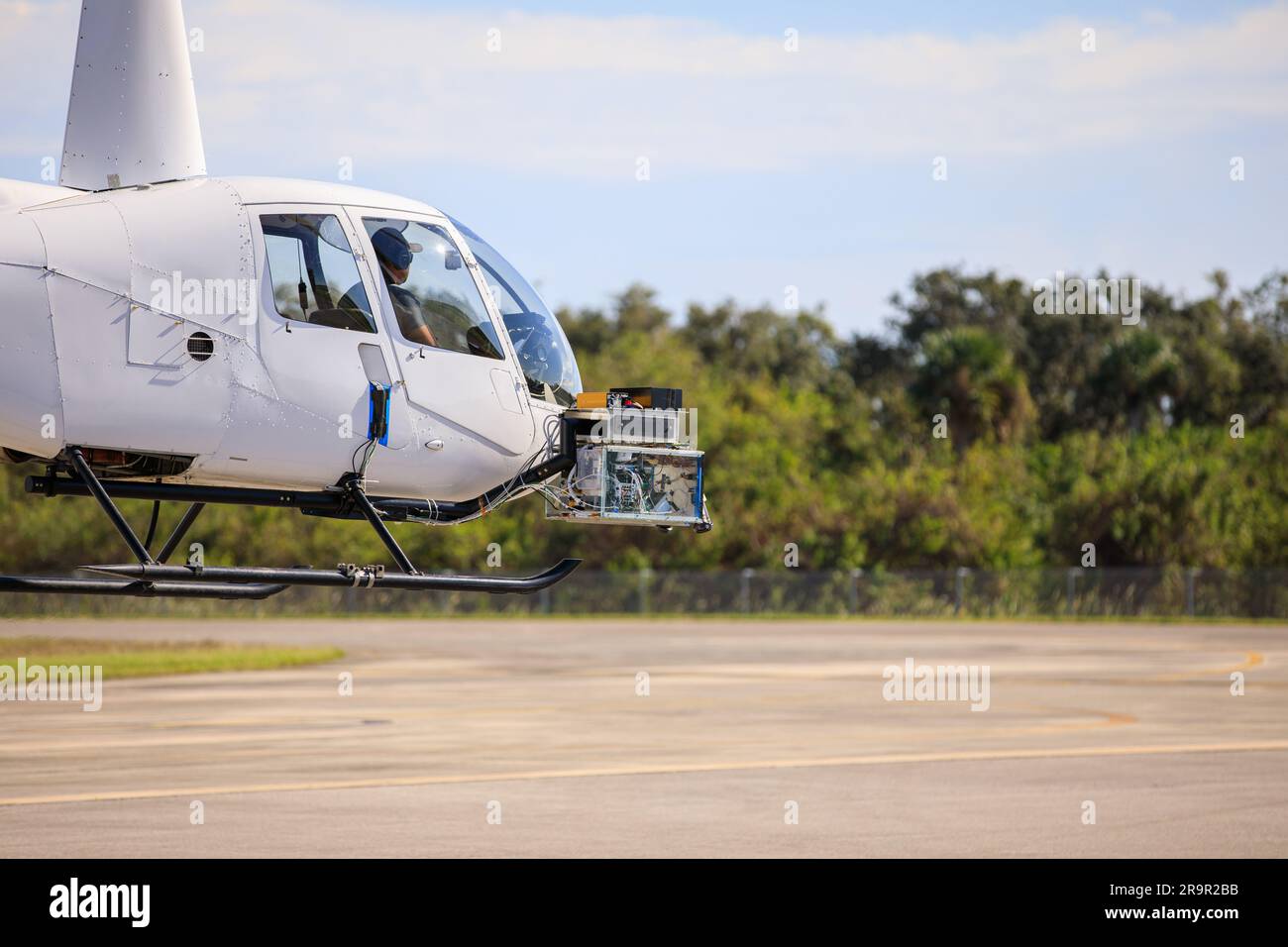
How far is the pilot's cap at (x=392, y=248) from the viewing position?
11.0 metres

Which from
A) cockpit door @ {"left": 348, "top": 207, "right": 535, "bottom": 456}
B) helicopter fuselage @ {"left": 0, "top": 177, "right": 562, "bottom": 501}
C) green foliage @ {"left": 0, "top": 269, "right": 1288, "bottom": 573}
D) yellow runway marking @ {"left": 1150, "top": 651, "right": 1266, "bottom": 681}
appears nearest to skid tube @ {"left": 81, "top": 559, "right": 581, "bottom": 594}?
helicopter fuselage @ {"left": 0, "top": 177, "right": 562, "bottom": 501}

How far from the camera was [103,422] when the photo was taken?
32.9 ft

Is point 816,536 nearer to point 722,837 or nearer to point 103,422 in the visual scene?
point 722,837

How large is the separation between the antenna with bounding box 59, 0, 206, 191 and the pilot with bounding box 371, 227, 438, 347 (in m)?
1.49

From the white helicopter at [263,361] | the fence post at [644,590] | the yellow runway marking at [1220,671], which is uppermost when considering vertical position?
the white helicopter at [263,361]

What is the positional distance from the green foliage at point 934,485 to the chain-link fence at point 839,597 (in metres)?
2.56

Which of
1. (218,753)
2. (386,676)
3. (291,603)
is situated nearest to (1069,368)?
(291,603)

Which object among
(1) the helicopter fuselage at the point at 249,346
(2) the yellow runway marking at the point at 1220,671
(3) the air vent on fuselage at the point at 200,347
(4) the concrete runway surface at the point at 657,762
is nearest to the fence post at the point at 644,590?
(4) the concrete runway surface at the point at 657,762

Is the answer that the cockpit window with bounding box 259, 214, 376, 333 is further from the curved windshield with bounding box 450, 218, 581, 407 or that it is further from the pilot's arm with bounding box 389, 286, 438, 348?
the curved windshield with bounding box 450, 218, 581, 407

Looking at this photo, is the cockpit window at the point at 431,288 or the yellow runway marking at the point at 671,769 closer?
the cockpit window at the point at 431,288

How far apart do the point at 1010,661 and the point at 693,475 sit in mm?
28238

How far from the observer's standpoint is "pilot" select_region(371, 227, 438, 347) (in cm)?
1102

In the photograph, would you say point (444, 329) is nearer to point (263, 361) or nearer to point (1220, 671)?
point (263, 361)

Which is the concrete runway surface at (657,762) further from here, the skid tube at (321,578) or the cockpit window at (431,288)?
the cockpit window at (431,288)
